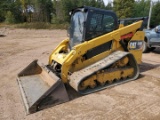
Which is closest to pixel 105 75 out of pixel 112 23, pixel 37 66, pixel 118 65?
pixel 118 65

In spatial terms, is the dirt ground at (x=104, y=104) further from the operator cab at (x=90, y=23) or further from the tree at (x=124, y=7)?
the tree at (x=124, y=7)

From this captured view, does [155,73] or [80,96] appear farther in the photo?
[155,73]

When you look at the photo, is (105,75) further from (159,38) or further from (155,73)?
(159,38)

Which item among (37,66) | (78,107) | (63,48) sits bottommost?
(78,107)

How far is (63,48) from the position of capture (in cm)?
633

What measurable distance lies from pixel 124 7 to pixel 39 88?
99.4 ft

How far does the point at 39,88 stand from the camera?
483 centimetres

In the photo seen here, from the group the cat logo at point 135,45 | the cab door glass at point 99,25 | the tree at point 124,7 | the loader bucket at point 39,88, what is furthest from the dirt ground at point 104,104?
the tree at point 124,7

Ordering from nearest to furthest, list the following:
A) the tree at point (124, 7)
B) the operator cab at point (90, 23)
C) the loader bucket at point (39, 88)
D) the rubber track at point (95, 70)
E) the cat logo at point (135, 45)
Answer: the loader bucket at point (39, 88)
the rubber track at point (95, 70)
the operator cab at point (90, 23)
the cat logo at point (135, 45)
the tree at point (124, 7)

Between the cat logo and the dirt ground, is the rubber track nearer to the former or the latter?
the dirt ground

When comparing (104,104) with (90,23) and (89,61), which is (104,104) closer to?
(89,61)

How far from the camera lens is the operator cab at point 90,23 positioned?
5.34 metres

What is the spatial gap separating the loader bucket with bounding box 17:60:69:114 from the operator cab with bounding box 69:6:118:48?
1315 mm

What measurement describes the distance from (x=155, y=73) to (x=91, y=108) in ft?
11.0
